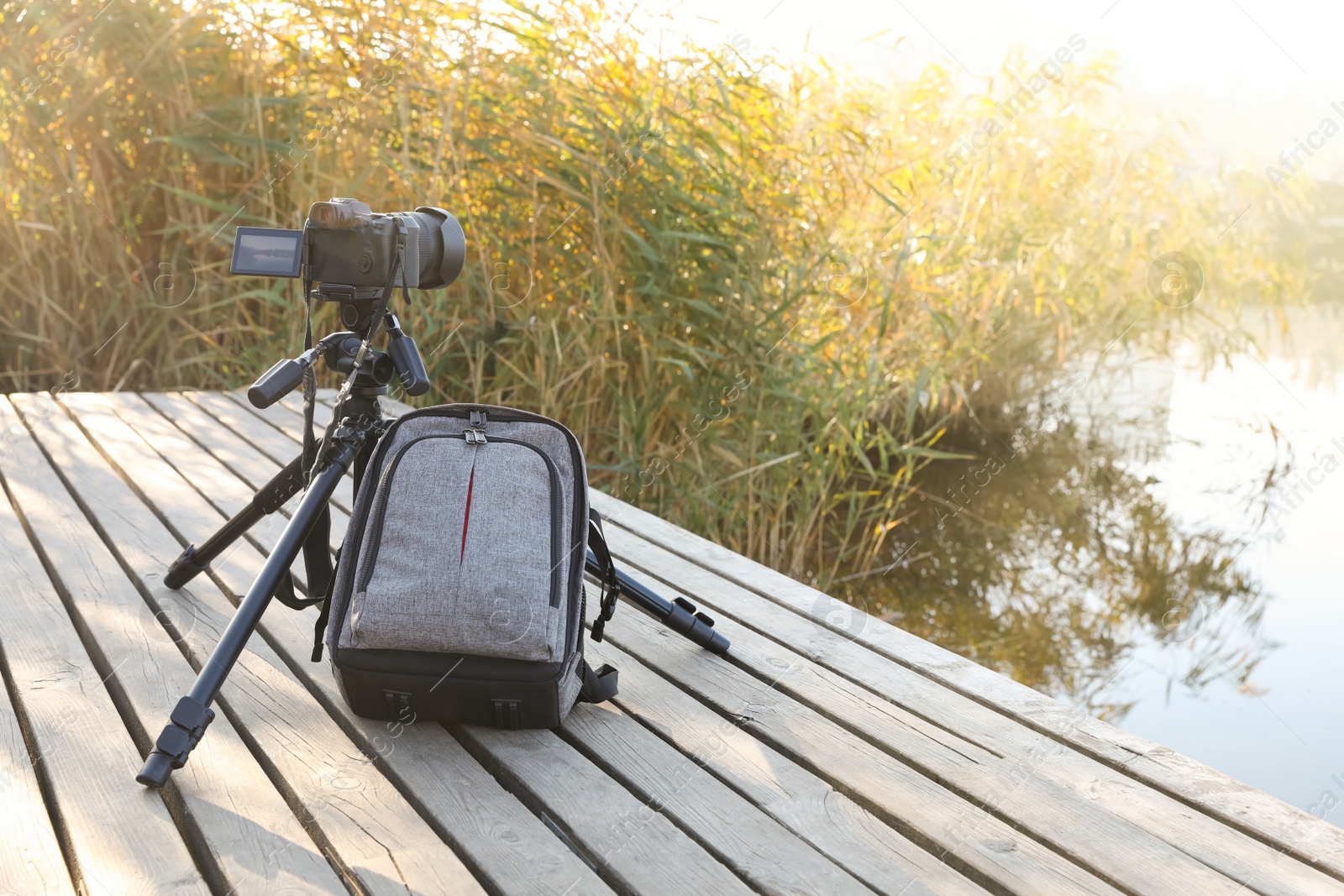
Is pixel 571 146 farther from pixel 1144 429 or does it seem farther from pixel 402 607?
pixel 1144 429

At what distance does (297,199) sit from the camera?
3654mm

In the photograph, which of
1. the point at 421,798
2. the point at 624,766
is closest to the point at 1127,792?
the point at 624,766

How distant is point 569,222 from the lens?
3.21 m

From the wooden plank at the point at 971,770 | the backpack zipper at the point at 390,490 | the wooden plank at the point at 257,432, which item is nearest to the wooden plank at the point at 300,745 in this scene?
the backpack zipper at the point at 390,490

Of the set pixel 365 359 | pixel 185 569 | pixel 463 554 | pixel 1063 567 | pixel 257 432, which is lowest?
pixel 1063 567

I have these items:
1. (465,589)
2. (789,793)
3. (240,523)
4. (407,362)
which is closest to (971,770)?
(789,793)

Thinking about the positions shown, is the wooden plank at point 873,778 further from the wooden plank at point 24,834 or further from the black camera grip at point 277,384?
the wooden plank at point 24,834

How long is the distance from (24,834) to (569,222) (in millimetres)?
2334

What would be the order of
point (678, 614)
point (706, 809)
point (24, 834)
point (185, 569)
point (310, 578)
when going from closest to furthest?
1. point (24, 834)
2. point (706, 809)
3. point (310, 578)
4. point (678, 614)
5. point (185, 569)

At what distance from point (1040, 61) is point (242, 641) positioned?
14.1 feet

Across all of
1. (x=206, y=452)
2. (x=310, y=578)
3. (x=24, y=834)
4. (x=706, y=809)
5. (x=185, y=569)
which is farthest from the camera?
(x=206, y=452)

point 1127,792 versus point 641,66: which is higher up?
point 641,66

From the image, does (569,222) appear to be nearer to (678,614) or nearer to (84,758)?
(678,614)

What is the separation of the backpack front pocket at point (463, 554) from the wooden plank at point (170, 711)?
0.23 metres
